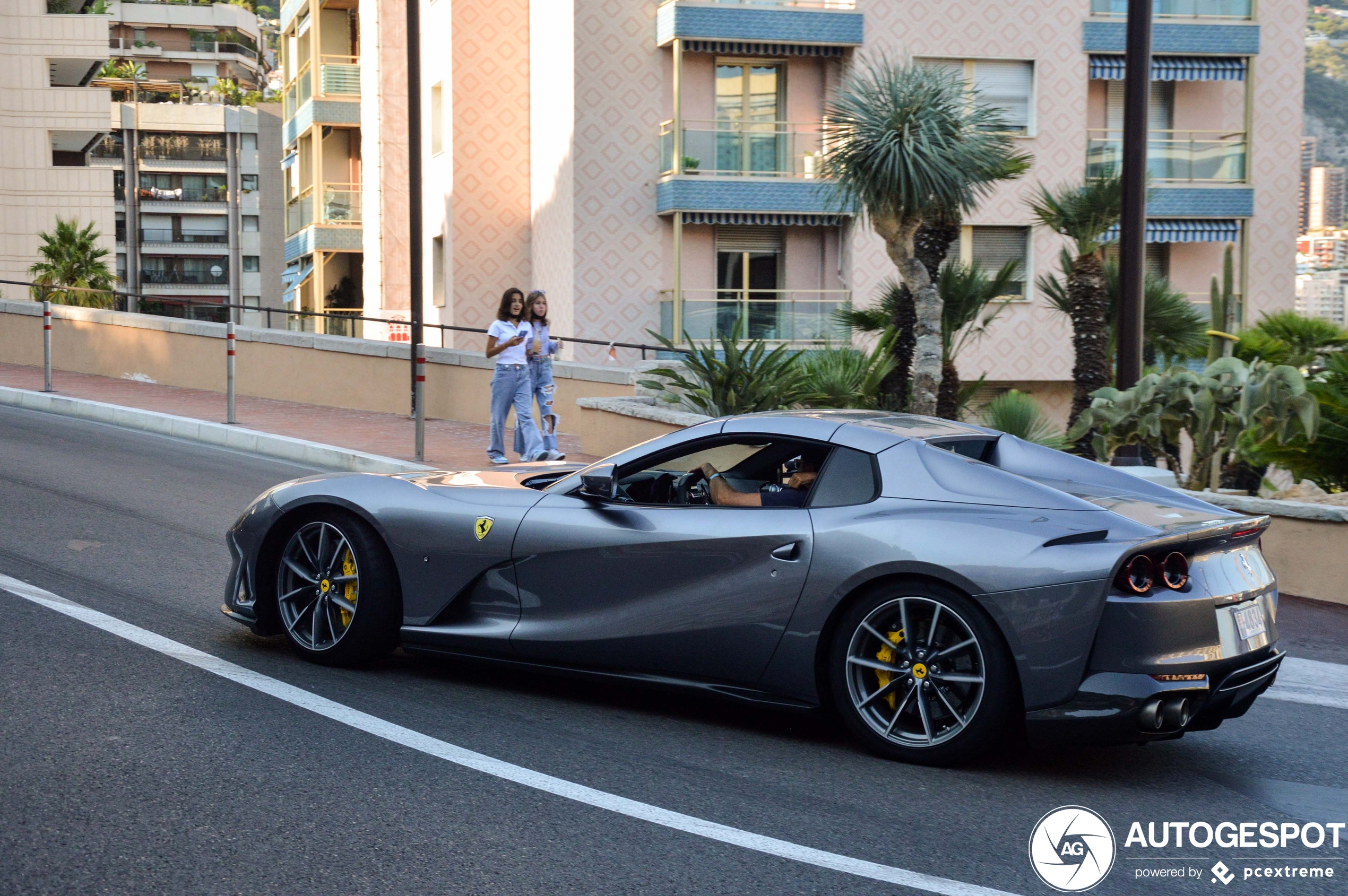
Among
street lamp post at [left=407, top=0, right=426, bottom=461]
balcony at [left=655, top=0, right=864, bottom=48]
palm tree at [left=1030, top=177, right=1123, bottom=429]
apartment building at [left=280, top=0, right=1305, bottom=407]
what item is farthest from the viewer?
apartment building at [left=280, top=0, right=1305, bottom=407]

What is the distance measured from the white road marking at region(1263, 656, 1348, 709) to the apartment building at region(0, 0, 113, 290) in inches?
1572

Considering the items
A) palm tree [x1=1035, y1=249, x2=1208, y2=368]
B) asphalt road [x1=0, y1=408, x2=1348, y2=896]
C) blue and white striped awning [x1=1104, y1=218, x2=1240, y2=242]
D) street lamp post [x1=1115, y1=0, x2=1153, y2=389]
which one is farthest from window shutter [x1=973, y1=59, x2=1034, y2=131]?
asphalt road [x1=0, y1=408, x2=1348, y2=896]

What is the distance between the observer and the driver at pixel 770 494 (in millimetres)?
5402

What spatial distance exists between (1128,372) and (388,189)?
26537 mm

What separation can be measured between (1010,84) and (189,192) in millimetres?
81036

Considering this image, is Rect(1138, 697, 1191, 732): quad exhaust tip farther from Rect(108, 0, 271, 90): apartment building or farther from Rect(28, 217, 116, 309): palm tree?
Rect(108, 0, 271, 90): apartment building

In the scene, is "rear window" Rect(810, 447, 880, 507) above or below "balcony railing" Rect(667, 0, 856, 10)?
below

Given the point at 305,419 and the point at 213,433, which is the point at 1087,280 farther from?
the point at 213,433

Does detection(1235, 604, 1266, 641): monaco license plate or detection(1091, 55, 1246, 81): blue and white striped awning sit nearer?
detection(1235, 604, 1266, 641): monaco license plate

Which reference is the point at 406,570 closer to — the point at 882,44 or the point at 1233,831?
the point at 1233,831

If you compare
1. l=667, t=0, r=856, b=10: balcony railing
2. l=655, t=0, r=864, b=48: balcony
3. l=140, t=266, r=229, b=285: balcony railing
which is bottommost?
l=140, t=266, r=229, b=285: balcony railing

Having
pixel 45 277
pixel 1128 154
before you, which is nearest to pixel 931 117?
pixel 1128 154

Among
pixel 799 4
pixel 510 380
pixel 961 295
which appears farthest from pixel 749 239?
pixel 510 380

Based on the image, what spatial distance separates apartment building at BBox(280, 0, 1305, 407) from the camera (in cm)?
2664
